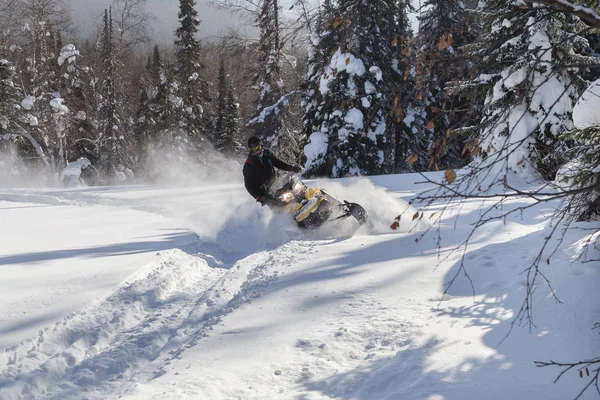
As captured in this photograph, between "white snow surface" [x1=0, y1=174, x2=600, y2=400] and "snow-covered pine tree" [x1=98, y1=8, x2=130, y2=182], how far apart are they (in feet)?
91.1

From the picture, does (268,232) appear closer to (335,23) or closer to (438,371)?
(438,371)

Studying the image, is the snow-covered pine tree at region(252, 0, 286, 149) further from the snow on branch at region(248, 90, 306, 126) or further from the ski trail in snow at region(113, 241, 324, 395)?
the ski trail in snow at region(113, 241, 324, 395)

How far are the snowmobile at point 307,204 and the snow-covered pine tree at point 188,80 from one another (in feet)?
102

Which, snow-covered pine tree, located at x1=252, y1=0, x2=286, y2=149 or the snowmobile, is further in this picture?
snow-covered pine tree, located at x1=252, y1=0, x2=286, y2=149

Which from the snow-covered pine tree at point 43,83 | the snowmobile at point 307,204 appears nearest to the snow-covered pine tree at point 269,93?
the snow-covered pine tree at point 43,83

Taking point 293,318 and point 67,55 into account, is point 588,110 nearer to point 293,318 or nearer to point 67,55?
point 293,318

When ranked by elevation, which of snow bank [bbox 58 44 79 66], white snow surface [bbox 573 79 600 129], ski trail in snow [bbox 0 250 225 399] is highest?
snow bank [bbox 58 44 79 66]

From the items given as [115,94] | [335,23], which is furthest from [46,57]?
[335,23]

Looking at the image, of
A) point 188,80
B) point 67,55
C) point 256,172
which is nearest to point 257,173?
point 256,172

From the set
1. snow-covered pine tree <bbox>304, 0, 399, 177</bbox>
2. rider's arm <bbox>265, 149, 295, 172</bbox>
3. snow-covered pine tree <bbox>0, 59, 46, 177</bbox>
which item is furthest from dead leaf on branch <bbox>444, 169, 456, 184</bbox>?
snow-covered pine tree <bbox>0, 59, 46, 177</bbox>

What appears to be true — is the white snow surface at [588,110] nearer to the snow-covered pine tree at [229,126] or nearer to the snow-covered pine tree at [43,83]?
the snow-covered pine tree at [43,83]

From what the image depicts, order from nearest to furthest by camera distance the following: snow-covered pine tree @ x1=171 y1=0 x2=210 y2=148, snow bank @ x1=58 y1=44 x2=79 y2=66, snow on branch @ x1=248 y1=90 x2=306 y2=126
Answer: snow on branch @ x1=248 y1=90 x2=306 y2=126, snow bank @ x1=58 y1=44 x2=79 y2=66, snow-covered pine tree @ x1=171 y1=0 x2=210 y2=148

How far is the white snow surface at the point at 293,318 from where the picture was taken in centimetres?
398

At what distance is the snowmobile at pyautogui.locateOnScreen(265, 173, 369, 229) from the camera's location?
954cm
